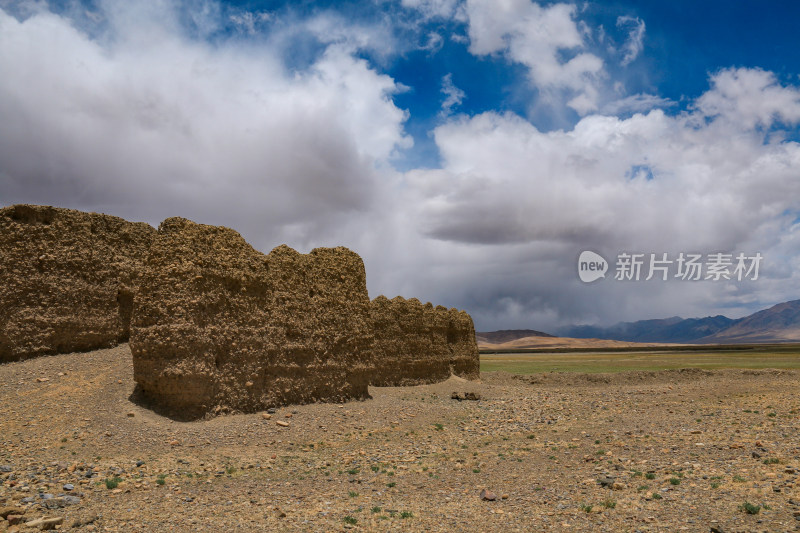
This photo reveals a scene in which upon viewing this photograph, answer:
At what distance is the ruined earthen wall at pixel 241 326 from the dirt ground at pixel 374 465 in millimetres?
767

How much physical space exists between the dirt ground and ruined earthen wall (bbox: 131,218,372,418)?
0.77m

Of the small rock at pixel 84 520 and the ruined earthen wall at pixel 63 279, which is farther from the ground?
the ruined earthen wall at pixel 63 279

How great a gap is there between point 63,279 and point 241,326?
21.3 ft

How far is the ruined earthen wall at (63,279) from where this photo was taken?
634 inches

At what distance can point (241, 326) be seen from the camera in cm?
1596

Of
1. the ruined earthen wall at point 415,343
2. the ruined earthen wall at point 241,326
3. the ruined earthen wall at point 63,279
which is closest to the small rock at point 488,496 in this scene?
the ruined earthen wall at point 241,326

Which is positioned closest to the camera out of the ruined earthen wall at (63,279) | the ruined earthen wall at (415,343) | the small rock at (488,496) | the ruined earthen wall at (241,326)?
the small rock at (488,496)

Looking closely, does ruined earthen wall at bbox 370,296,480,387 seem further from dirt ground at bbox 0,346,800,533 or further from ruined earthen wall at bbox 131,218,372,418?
dirt ground at bbox 0,346,800,533

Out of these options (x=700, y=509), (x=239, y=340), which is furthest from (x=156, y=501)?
(x=700, y=509)

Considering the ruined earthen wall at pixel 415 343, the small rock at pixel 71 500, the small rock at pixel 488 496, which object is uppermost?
the ruined earthen wall at pixel 415 343

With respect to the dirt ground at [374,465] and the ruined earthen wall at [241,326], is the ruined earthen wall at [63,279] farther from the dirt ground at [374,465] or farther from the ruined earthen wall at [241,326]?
the ruined earthen wall at [241,326]

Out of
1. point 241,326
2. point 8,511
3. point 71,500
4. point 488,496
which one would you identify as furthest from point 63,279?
point 488,496

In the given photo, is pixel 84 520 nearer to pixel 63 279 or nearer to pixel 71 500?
pixel 71 500

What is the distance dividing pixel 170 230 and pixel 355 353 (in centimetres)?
835
